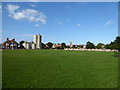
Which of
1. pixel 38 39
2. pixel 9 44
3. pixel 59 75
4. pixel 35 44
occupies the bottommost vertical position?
pixel 59 75

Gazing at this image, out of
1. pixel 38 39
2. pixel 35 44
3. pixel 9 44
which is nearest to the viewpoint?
pixel 9 44

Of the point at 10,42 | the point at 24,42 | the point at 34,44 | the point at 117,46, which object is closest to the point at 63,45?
the point at 34,44

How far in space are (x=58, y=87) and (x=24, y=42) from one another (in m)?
131

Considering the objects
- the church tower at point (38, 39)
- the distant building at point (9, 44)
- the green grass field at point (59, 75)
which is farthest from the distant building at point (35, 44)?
the green grass field at point (59, 75)

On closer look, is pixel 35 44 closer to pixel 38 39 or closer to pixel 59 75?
pixel 38 39

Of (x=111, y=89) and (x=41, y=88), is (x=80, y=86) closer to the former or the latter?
(x=111, y=89)

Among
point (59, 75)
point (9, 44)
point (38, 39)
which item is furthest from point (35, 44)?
point (59, 75)

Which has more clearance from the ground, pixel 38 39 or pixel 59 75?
pixel 38 39

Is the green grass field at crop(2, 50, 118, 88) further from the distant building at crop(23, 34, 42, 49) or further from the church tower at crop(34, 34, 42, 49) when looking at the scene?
the church tower at crop(34, 34, 42, 49)

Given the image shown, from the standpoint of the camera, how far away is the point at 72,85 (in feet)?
18.7

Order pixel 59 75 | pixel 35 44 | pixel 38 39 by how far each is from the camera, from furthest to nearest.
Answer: pixel 38 39, pixel 35 44, pixel 59 75

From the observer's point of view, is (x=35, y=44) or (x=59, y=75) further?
(x=35, y=44)

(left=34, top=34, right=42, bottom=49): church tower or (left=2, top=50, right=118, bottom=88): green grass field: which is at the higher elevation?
(left=34, top=34, right=42, bottom=49): church tower

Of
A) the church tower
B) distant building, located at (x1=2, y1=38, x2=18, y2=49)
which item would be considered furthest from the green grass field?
the church tower
